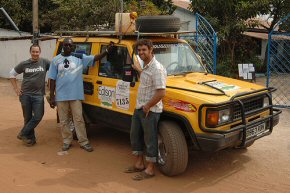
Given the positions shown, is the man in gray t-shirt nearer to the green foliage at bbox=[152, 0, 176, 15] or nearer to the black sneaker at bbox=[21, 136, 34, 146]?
the black sneaker at bbox=[21, 136, 34, 146]

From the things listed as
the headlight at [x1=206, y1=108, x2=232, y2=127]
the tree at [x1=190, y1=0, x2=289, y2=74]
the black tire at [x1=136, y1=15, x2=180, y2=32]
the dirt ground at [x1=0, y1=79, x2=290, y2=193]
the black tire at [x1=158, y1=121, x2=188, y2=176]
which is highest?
the tree at [x1=190, y1=0, x2=289, y2=74]

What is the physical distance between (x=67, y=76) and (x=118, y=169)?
5.64ft

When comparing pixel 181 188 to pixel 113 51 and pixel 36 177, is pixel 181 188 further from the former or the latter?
pixel 113 51

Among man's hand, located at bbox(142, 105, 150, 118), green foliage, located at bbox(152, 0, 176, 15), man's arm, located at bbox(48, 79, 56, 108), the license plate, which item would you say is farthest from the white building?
the license plate

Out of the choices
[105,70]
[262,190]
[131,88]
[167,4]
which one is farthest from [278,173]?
[167,4]

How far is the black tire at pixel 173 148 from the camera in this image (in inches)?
186

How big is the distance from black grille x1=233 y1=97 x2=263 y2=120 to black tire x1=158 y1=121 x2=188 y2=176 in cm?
79

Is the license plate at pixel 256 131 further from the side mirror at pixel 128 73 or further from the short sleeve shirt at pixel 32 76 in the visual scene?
the short sleeve shirt at pixel 32 76

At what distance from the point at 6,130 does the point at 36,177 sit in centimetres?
289

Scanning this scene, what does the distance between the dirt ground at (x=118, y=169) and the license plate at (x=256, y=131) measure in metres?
0.54

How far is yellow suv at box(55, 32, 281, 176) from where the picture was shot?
4.56m

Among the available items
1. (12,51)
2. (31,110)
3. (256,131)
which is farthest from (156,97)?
(12,51)

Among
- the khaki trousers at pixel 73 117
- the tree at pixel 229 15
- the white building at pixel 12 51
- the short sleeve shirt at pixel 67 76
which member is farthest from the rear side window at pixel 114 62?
the white building at pixel 12 51

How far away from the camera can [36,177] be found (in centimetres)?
498
